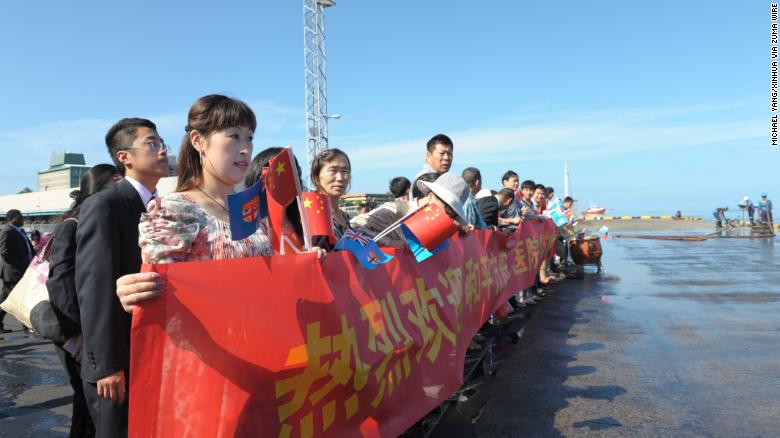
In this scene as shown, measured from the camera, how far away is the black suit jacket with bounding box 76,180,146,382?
7.03 feet

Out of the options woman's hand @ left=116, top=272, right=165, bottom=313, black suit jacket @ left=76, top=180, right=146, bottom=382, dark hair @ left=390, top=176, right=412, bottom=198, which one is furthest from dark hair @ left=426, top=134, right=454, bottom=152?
woman's hand @ left=116, top=272, right=165, bottom=313

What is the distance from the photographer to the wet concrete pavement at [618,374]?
160 inches

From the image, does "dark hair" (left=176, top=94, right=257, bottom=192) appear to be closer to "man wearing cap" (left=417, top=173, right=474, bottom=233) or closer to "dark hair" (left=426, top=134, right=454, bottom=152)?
"man wearing cap" (left=417, top=173, right=474, bottom=233)

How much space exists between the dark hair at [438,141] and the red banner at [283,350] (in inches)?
102

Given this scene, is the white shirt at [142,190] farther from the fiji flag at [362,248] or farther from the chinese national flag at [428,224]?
the chinese national flag at [428,224]

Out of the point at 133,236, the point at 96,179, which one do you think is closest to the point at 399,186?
the point at 96,179

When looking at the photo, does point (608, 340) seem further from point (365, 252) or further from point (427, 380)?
point (365, 252)

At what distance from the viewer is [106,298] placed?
2.17m

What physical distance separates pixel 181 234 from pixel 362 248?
1094 millimetres

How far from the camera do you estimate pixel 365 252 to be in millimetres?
2865

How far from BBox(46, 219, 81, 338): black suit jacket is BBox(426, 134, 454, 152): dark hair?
3.94 m

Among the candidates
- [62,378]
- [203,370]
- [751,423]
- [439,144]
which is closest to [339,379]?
[203,370]

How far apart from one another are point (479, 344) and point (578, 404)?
1.47 meters

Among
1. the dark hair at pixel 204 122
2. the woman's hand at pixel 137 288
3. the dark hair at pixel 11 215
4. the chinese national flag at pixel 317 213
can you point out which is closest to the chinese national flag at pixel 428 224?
the chinese national flag at pixel 317 213
